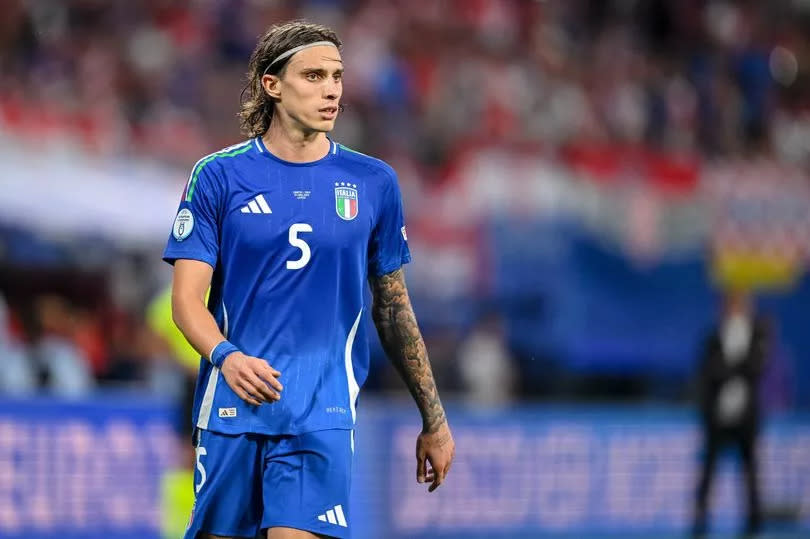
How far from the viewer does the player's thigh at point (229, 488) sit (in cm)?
501

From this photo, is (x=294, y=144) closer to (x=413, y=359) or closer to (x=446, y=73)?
(x=413, y=359)

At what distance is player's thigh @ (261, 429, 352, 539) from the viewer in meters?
4.96

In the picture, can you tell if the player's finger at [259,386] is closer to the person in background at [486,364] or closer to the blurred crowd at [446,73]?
the blurred crowd at [446,73]

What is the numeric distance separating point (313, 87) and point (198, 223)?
619 mm

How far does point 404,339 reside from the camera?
5.44m

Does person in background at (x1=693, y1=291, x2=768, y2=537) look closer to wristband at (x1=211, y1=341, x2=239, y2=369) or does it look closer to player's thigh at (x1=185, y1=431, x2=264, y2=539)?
player's thigh at (x1=185, y1=431, x2=264, y2=539)

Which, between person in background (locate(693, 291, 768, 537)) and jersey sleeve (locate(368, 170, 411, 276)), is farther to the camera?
person in background (locate(693, 291, 768, 537))

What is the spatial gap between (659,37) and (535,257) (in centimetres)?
683

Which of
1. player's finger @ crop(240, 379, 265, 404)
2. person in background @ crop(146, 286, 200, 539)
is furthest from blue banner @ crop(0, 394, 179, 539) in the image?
player's finger @ crop(240, 379, 265, 404)

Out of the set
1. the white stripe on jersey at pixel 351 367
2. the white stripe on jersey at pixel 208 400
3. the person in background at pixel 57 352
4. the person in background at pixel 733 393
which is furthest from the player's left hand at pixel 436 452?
the person in background at pixel 733 393

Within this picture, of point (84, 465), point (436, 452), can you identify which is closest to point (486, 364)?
point (84, 465)

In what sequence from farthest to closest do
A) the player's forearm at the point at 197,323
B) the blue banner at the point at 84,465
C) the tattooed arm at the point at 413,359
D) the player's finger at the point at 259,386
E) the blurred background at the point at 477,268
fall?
1. the blurred background at the point at 477,268
2. the blue banner at the point at 84,465
3. the tattooed arm at the point at 413,359
4. the player's forearm at the point at 197,323
5. the player's finger at the point at 259,386

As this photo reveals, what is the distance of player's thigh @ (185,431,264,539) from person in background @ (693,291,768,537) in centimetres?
989

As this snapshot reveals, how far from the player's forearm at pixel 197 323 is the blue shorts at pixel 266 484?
0.35 metres
